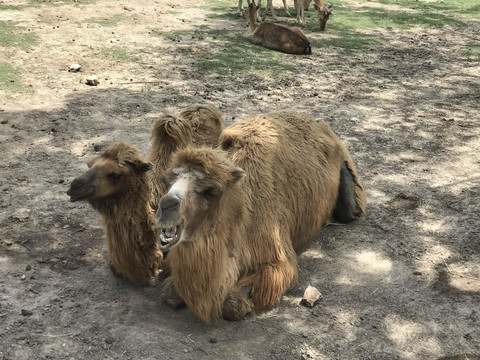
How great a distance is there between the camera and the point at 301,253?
17.1ft

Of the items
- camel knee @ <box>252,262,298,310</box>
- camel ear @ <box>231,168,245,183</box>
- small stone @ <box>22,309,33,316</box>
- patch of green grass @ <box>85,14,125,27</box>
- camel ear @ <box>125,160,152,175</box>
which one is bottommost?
small stone @ <box>22,309,33,316</box>

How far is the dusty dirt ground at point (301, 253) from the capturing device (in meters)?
4.02

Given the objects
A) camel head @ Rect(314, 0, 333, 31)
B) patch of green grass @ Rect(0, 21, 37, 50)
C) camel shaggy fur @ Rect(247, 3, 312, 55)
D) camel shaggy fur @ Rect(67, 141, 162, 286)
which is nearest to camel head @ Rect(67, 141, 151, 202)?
camel shaggy fur @ Rect(67, 141, 162, 286)

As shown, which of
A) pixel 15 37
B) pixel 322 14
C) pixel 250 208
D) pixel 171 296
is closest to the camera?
pixel 171 296

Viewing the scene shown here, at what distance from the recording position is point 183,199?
3.56m

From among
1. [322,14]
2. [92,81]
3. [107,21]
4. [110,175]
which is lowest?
[92,81]

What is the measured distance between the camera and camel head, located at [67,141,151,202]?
428cm

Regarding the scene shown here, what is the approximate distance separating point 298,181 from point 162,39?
856 centimetres

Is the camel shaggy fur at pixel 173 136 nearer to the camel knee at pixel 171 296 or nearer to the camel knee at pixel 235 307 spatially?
the camel knee at pixel 171 296

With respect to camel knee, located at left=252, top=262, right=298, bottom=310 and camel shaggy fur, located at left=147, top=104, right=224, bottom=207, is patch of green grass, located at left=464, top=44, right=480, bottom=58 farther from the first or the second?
camel knee, located at left=252, top=262, right=298, bottom=310

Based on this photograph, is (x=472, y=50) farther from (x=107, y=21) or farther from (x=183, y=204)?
(x=183, y=204)

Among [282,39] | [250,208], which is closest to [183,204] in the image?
[250,208]

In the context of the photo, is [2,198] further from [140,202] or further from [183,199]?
[183,199]

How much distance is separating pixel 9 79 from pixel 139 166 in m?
5.86
